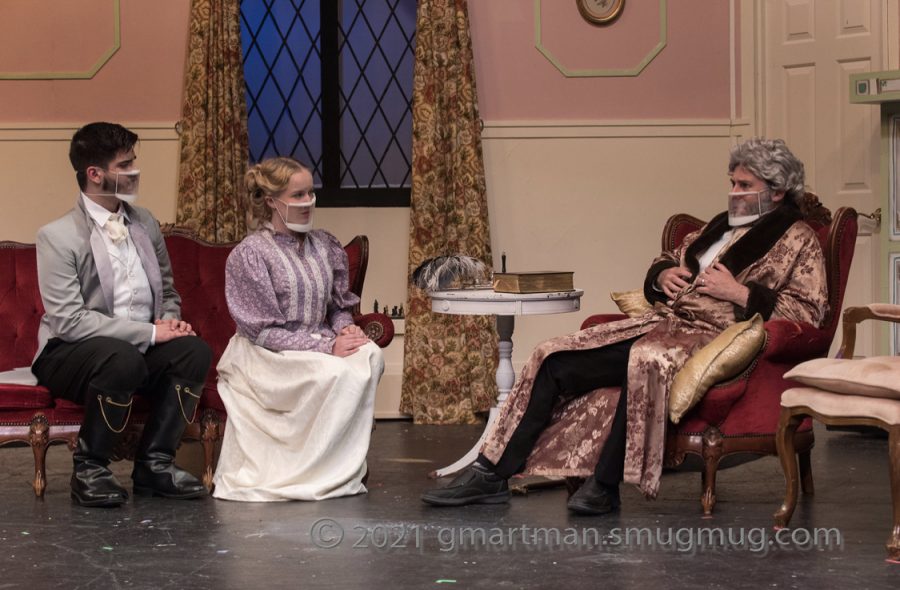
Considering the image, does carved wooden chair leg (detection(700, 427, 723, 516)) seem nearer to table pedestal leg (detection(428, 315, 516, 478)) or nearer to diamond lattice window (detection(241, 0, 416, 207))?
A: table pedestal leg (detection(428, 315, 516, 478))

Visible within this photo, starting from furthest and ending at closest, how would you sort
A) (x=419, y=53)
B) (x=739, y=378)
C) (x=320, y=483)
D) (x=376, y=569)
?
(x=419, y=53) → (x=320, y=483) → (x=739, y=378) → (x=376, y=569)

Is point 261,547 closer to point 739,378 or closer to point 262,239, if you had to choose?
point 262,239

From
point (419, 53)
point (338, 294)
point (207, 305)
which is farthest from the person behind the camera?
point (419, 53)

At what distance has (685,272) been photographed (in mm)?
4238

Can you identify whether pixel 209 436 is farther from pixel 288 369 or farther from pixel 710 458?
pixel 710 458

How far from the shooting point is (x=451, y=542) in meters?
3.55

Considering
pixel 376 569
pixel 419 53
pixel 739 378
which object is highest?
pixel 419 53

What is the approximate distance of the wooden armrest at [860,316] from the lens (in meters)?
3.92

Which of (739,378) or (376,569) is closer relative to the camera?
(376,569)

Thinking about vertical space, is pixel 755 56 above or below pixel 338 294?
above

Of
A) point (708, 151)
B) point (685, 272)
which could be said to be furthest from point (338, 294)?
point (708, 151)

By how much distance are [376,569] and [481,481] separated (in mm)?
815

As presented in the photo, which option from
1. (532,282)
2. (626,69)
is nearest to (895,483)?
(532,282)

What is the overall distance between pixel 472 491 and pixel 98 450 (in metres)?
1.21
